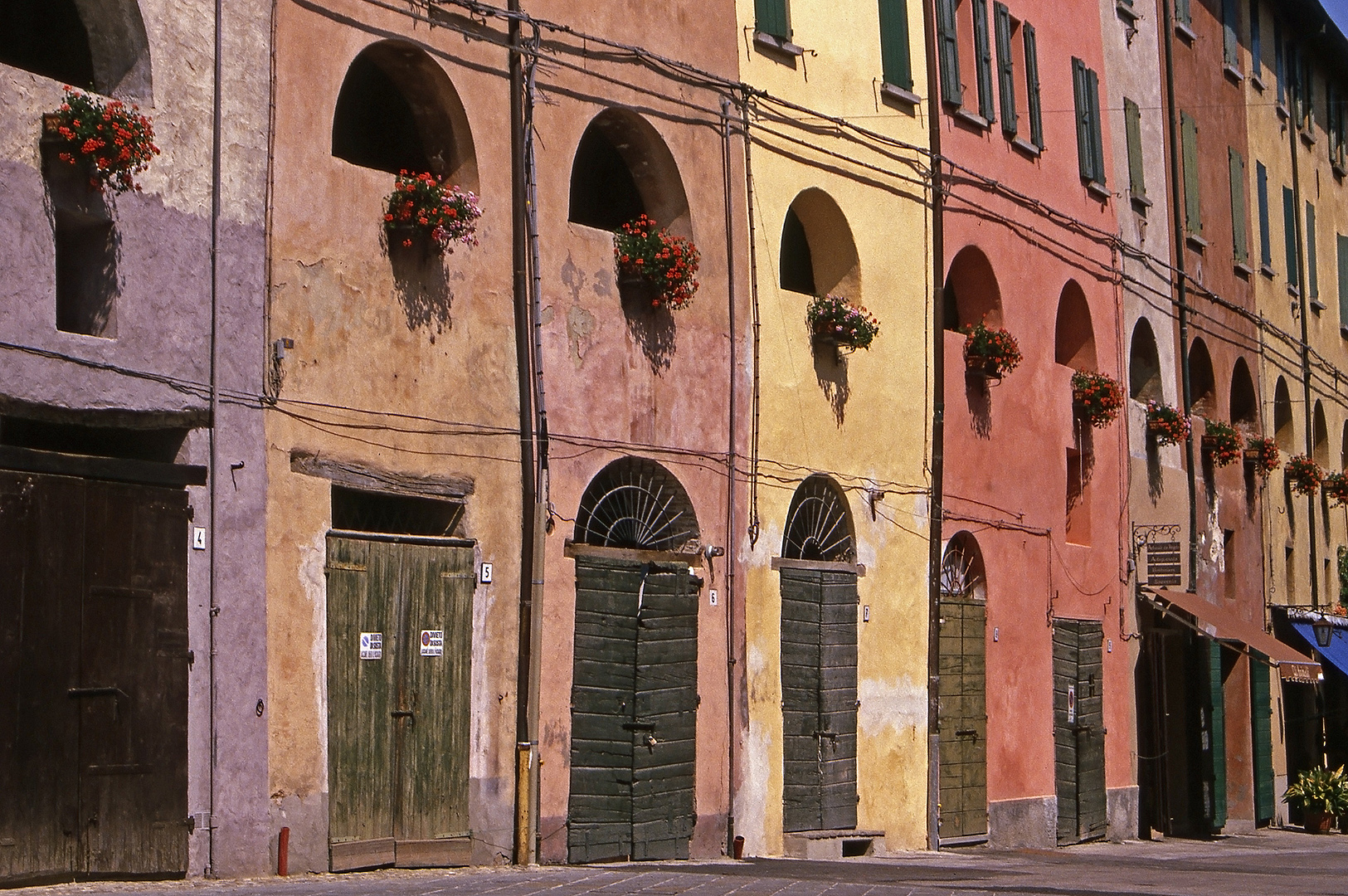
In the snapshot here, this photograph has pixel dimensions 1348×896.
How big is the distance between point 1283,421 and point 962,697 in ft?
42.8

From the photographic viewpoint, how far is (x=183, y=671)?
1235 centimetres

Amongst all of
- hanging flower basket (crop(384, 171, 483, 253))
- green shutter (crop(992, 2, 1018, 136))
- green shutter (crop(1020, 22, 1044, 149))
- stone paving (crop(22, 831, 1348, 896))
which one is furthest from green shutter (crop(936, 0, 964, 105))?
hanging flower basket (crop(384, 171, 483, 253))

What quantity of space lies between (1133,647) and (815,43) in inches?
402

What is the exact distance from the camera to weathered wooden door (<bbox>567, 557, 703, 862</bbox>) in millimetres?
15648

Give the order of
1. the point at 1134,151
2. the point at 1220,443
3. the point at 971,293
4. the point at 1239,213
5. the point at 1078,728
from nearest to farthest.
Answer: the point at 971,293, the point at 1078,728, the point at 1134,151, the point at 1220,443, the point at 1239,213

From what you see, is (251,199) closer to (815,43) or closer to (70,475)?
(70,475)

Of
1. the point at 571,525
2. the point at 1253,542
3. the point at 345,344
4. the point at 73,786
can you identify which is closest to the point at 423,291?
the point at 345,344

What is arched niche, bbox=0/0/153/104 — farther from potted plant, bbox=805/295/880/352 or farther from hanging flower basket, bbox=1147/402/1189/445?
hanging flower basket, bbox=1147/402/1189/445

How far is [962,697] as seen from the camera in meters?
20.8

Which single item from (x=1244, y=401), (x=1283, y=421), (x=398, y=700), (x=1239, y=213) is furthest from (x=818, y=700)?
(x=1283, y=421)

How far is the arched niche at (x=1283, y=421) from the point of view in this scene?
31281mm

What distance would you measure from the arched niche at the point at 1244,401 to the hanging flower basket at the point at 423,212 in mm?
18449

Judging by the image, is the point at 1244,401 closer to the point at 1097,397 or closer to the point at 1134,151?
the point at 1134,151

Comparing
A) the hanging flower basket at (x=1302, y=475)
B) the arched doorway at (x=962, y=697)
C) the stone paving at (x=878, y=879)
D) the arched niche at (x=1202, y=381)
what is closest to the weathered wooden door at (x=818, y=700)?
the stone paving at (x=878, y=879)
